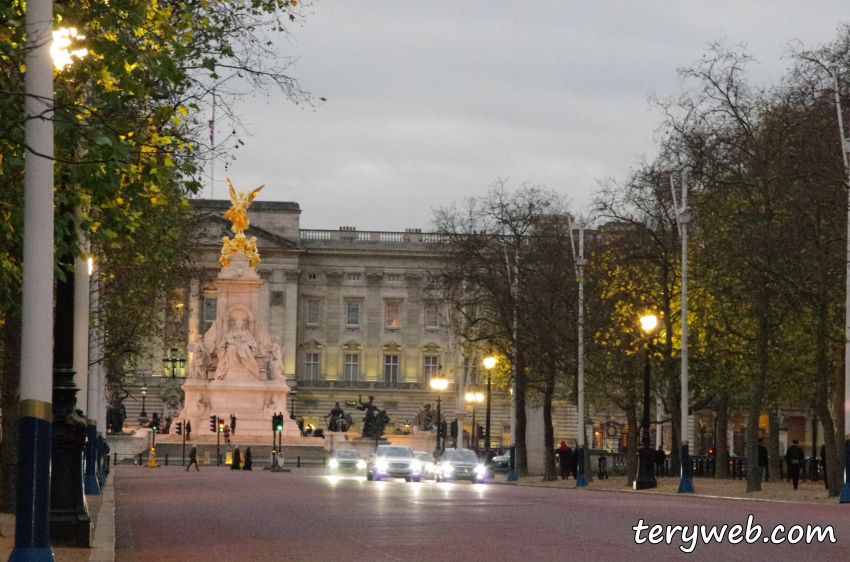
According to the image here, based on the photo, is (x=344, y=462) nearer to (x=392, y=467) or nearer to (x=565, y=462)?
(x=392, y=467)

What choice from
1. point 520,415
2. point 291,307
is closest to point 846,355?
point 520,415

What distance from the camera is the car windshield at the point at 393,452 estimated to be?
61438 millimetres

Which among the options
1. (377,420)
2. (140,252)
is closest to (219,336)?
(377,420)

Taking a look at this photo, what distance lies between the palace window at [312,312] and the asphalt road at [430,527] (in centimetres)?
10708

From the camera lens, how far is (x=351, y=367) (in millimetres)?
143375

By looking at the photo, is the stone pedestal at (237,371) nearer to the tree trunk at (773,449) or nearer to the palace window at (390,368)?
the tree trunk at (773,449)

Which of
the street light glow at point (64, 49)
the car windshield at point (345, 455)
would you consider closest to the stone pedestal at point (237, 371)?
the car windshield at point (345, 455)

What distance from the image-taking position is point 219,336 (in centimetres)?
9125

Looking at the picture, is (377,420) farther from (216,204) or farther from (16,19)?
(16,19)

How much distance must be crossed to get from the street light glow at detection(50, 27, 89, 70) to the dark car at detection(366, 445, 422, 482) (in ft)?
140

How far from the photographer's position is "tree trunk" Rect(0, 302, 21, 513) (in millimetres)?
26391

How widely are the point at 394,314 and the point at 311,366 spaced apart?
924 centimetres

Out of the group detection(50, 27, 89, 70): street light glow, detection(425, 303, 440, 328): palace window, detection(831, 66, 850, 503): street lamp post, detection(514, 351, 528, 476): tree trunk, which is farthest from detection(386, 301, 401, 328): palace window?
detection(50, 27, 89, 70): street light glow

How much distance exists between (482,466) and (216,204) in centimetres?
7698
